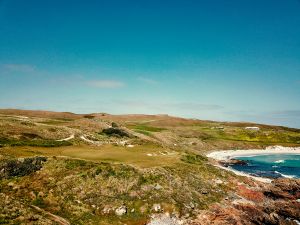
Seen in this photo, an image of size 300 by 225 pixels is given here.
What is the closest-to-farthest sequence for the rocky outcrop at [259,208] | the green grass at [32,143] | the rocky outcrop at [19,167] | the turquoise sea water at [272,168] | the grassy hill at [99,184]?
1. the grassy hill at [99,184]
2. the rocky outcrop at [259,208]
3. the rocky outcrop at [19,167]
4. the green grass at [32,143]
5. the turquoise sea water at [272,168]

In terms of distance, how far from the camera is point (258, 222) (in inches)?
1713

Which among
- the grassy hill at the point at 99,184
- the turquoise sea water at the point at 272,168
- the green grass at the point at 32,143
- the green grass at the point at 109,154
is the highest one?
the green grass at the point at 32,143

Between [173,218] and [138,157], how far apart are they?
22.0 m

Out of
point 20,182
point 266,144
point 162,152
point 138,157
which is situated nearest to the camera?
point 20,182

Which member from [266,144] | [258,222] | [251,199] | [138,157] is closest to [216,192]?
[251,199]

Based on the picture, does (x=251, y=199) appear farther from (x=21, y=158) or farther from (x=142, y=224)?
(x=21, y=158)

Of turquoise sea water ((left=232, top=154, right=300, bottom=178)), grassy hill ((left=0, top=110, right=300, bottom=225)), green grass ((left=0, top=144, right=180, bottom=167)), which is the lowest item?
turquoise sea water ((left=232, top=154, right=300, bottom=178))

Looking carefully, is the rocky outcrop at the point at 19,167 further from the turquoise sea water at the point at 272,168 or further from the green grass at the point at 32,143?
the turquoise sea water at the point at 272,168

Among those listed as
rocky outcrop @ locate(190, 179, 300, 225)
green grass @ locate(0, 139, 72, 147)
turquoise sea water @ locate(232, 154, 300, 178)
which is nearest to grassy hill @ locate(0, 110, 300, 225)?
green grass @ locate(0, 139, 72, 147)

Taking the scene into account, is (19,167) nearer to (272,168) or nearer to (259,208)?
(259,208)

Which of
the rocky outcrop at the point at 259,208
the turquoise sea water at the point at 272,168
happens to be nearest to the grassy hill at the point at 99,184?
the rocky outcrop at the point at 259,208

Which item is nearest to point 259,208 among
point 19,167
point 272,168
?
point 19,167

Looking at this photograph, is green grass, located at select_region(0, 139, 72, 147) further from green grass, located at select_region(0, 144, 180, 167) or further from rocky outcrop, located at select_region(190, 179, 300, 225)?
rocky outcrop, located at select_region(190, 179, 300, 225)

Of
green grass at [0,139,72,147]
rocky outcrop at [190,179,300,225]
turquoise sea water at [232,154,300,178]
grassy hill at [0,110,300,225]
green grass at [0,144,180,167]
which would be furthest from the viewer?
turquoise sea water at [232,154,300,178]
